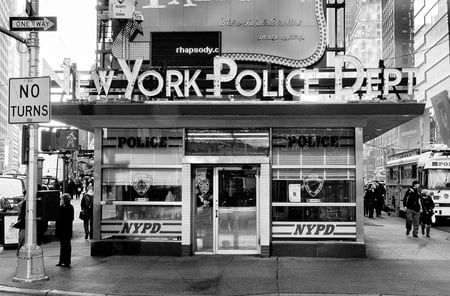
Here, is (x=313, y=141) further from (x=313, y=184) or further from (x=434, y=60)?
(x=434, y=60)

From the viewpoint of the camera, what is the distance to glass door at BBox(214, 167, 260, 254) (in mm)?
13008

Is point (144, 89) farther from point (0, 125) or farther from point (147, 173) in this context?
point (0, 125)

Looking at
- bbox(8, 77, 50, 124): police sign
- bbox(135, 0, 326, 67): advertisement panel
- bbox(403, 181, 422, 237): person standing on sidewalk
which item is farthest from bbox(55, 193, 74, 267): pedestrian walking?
bbox(403, 181, 422, 237): person standing on sidewalk

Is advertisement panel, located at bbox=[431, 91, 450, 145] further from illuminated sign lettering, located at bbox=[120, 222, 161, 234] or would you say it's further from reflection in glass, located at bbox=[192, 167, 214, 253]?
illuminated sign lettering, located at bbox=[120, 222, 161, 234]

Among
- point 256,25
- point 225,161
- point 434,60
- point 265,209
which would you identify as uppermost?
point 434,60

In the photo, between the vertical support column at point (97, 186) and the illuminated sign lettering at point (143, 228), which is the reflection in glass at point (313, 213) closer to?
the illuminated sign lettering at point (143, 228)

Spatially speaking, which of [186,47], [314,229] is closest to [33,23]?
[186,47]

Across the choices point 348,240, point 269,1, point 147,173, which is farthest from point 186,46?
point 348,240

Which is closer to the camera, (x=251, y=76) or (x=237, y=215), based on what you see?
(x=251, y=76)

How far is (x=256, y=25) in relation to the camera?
14969mm

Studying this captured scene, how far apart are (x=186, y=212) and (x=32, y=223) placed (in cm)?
383

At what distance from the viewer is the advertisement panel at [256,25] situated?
14875 mm

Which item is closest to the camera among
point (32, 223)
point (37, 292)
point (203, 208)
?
point (37, 292)

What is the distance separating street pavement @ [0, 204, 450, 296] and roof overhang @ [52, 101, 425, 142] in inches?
125
